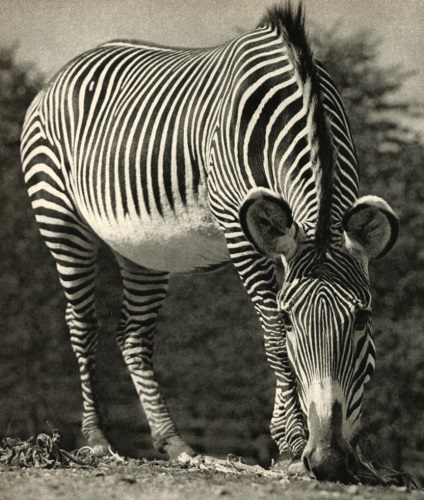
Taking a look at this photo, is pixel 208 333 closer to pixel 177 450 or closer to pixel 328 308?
pixel 177 450

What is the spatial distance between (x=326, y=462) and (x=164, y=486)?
1001mm

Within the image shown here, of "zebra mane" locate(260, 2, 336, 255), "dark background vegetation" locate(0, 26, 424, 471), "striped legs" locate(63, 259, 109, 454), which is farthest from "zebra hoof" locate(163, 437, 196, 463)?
"zebra mane" locate(260, 2, 336, 255)

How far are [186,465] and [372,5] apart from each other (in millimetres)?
2890

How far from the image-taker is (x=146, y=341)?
20.2 ft

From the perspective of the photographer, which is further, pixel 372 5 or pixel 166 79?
pixel 166 79

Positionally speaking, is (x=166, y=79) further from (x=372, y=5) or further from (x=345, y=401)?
(x=345, y=401)

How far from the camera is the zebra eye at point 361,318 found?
419 centimetres

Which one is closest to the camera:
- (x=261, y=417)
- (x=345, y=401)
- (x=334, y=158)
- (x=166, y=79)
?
(x=345, y=401)

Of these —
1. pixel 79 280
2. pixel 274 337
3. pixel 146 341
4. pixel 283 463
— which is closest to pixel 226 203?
pixel 274 337

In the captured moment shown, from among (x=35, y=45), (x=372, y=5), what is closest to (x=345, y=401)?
(x=372, y=5)

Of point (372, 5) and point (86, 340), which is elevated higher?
point (372, 5)

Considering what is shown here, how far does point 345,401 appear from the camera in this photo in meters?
4.14

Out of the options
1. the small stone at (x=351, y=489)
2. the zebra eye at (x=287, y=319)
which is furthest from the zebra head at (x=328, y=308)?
the small stone at (x=351, y=489)

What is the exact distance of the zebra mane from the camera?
4.29 m
